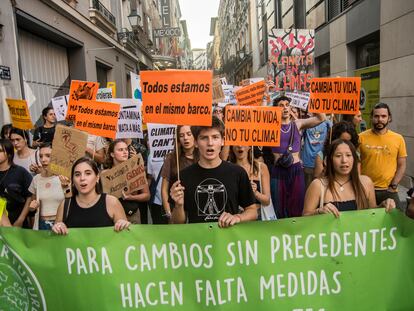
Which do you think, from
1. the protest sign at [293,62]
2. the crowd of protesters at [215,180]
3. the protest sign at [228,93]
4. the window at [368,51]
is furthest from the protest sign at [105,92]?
the window at [368,51]

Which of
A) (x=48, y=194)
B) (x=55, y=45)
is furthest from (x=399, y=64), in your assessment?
(x=55, y=45)

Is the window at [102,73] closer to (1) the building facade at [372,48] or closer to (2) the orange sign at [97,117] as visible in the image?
(1) the building facade at [372,48]

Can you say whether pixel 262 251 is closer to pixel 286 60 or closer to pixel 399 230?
pixel 399 230

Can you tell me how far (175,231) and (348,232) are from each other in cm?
112

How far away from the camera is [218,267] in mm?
2541

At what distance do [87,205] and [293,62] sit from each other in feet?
27.7

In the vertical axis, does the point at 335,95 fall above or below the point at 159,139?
above

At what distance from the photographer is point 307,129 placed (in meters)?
5.65

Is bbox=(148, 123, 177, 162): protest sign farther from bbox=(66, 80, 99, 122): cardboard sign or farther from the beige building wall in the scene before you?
the beige building wall

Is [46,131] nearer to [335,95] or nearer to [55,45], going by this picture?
[335,95]

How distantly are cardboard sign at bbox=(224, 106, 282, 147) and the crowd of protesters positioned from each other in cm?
28

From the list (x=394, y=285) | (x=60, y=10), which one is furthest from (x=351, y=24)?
(x=394, y=285)

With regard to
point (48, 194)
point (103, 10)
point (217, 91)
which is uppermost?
point (103, 10)

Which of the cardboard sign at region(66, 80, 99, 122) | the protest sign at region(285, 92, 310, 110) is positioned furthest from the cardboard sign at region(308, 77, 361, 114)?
the cardboard sign at region(66, 80, 99, 122)
